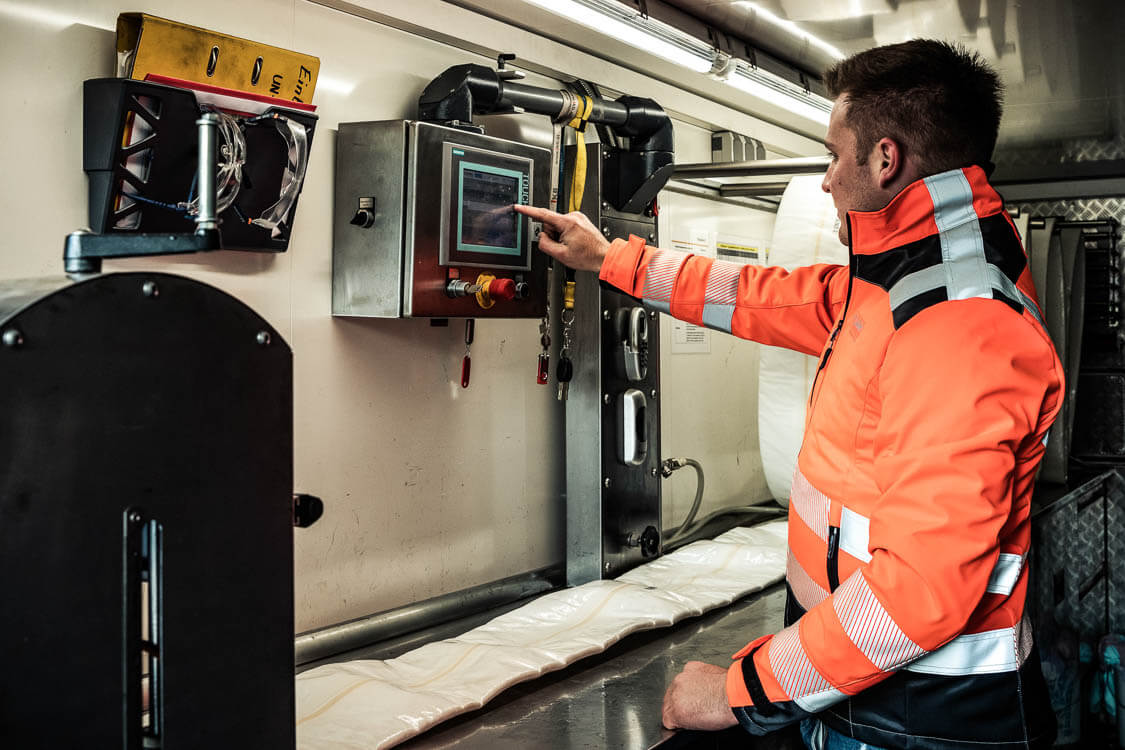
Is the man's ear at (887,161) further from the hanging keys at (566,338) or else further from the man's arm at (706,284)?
the hanging keys at (566,338)

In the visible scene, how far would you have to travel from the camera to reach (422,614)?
2488 mm

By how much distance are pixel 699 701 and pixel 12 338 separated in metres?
1.32

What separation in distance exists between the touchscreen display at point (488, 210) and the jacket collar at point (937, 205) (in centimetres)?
93

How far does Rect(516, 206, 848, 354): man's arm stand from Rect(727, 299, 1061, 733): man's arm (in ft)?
2.35

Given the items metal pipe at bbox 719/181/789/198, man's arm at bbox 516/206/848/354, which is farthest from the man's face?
metal pipe at bbox 719/181/789/198

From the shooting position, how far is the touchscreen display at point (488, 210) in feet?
7.35

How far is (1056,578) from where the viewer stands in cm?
367

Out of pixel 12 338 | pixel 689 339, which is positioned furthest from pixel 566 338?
pixel 12 338

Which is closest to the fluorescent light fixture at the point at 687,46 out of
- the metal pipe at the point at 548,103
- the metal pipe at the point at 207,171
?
the metal pipe at the point at 548,103

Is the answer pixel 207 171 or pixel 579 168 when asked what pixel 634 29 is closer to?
pixel 579 168

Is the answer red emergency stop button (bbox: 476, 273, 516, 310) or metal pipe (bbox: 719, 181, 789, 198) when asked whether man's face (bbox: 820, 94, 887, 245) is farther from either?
metal pipe (bbox: 719, 181, 789, 198)

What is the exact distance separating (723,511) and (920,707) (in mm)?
2221

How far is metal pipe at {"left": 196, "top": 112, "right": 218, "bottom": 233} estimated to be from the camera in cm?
106

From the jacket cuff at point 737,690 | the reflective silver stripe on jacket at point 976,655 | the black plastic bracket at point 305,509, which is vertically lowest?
the jacket cuff at point 737,690
